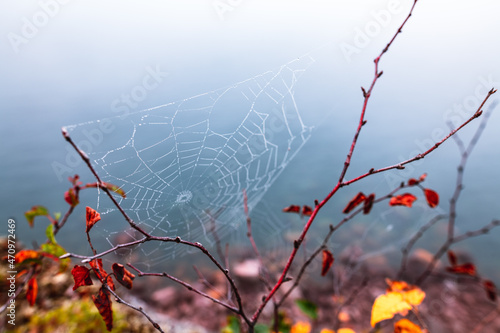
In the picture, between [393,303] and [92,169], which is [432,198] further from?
[92,169]

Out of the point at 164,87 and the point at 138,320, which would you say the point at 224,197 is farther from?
the point at 164,87

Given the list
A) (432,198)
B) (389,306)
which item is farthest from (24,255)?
(432,198)

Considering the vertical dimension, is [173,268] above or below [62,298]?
below

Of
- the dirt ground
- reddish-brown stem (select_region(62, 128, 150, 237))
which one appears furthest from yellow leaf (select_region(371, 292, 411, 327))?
the dirt ground

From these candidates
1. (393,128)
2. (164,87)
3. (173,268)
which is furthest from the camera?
(164,87)

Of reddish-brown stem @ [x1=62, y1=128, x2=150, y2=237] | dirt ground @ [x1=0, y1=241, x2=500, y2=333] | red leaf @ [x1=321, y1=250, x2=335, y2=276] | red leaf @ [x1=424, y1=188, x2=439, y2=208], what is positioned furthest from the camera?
dirt ground @ [x1=0, y1=241, x2=500, y2=333]

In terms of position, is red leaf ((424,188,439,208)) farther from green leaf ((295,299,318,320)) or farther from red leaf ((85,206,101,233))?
red leaf ((85,206,101,233))

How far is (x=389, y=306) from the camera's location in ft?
3.50

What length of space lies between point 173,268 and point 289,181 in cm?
271

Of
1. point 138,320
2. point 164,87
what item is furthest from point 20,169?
point 138,320

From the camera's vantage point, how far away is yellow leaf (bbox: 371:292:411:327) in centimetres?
103

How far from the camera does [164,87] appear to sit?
27.8 feet

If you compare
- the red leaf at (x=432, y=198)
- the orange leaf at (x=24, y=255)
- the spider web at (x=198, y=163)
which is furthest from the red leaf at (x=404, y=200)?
the orange leaf at (x=24, y=255)

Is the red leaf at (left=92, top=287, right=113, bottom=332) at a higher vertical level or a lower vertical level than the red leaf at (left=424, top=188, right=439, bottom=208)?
lower
